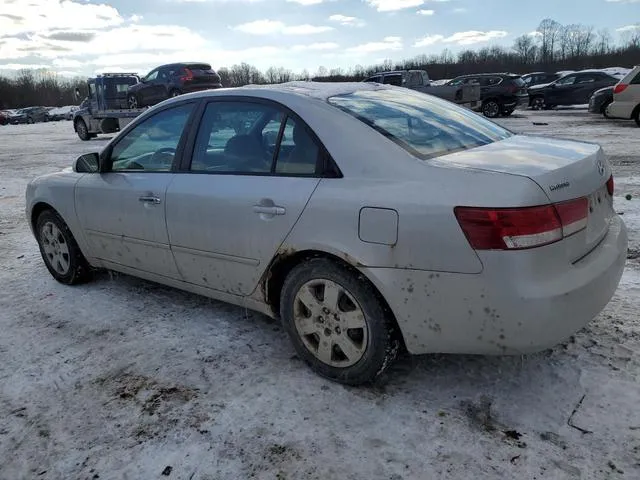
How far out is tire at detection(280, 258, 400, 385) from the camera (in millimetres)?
2613

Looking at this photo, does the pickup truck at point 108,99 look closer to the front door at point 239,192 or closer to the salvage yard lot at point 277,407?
the front door at point 239,192

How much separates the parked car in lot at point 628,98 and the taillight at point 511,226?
14330 millimetres

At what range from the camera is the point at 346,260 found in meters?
2.58

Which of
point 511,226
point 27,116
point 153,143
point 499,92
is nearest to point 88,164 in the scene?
point 153,143

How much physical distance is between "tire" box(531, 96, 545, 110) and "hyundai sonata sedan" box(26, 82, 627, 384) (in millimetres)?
22949

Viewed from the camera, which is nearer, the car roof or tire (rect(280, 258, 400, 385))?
tire (rect(280, 258, 400, 385))

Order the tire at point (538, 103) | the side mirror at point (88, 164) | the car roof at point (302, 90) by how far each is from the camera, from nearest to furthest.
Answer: the car roof at point (302, 90)
the side mirror at point (88, 164)
the tire at point (538, 103)

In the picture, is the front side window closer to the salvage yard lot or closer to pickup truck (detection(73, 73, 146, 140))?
the salvage yard lot

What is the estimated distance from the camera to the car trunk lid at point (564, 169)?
91.8 inches

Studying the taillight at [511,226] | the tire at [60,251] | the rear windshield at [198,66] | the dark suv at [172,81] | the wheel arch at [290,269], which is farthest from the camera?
the rear windshield at [198,66]

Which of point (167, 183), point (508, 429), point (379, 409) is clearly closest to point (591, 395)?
point (508, 429)

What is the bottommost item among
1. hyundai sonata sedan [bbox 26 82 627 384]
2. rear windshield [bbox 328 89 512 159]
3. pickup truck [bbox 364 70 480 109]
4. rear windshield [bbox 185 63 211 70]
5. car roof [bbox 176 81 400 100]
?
hyundai sonata sedan [bbox 26 82 627 384]

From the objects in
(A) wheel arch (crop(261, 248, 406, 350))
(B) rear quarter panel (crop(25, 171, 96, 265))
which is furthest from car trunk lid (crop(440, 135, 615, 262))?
(B) rear quarter panel (crop(25, 171, 96, 265))

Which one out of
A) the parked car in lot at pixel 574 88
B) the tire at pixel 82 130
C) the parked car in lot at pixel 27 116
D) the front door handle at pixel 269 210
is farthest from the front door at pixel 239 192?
the parked car in lot at pixel 27 116
